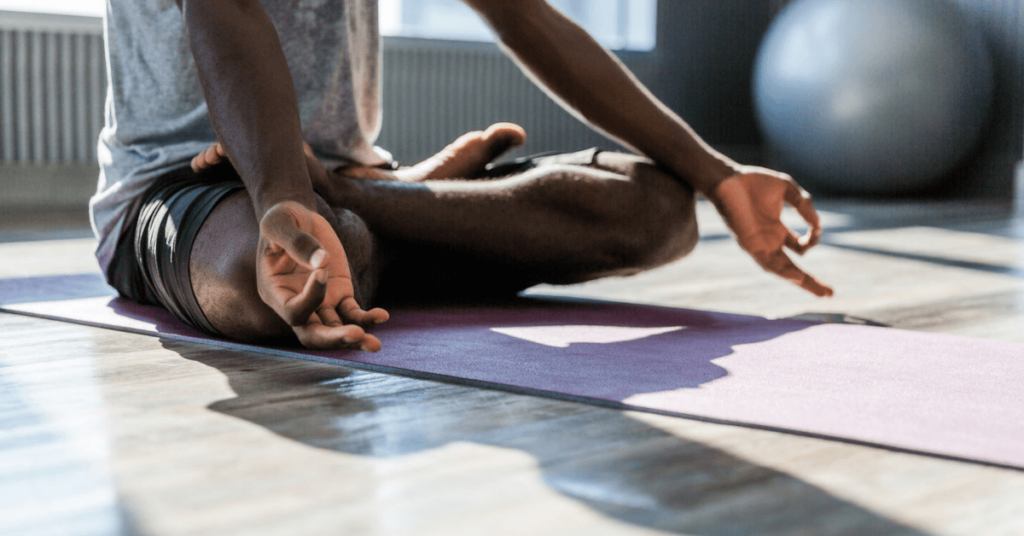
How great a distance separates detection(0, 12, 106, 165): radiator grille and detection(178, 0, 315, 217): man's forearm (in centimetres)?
250

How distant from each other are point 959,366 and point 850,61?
3147mm

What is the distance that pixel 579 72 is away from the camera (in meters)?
1.35

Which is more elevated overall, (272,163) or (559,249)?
(272,163)

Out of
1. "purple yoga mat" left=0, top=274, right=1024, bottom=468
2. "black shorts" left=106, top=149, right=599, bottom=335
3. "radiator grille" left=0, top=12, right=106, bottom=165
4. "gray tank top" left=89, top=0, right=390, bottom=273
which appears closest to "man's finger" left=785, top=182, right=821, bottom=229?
"purple yoga mat" left=0, top=274, right=1024, bottom=468

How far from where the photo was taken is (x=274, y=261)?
86 cm

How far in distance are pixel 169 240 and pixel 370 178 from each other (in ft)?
0.93

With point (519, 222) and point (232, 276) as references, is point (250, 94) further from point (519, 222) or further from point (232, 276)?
point (519, 222)

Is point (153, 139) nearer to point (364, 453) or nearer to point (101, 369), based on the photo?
point (101, 369)

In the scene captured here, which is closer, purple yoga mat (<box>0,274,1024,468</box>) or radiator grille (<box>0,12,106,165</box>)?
purple yoga mat (<box>0,274,1024,468</box>)

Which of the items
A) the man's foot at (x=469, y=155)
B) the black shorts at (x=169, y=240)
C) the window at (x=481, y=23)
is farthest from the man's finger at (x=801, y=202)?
the window at (x=481, y=23)

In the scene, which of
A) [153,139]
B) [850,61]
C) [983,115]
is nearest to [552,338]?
[153,139]

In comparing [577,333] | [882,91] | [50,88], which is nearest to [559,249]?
[577,333]

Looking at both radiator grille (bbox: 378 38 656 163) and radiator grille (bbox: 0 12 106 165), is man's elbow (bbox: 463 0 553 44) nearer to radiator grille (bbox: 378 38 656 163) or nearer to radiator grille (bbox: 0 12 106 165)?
radiator grille (bbox: 0 12 106 165)

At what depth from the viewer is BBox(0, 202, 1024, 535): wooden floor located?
522 mm
